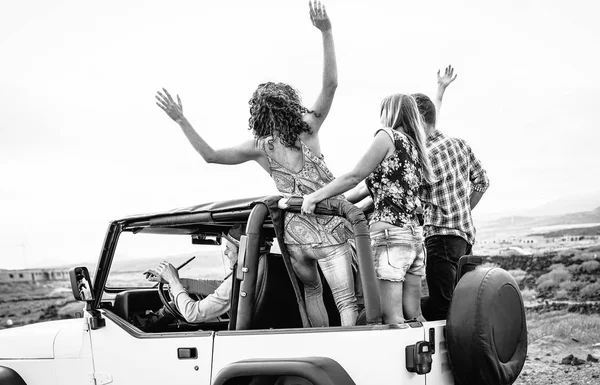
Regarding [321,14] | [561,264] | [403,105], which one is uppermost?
[321,14]

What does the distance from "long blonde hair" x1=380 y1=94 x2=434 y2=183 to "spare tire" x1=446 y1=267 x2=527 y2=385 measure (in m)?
0.74

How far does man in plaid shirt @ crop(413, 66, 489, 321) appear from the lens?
13.1ft

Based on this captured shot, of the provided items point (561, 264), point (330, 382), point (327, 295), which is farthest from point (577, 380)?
point (330, 382)

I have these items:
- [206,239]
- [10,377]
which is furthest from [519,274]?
[10,377]

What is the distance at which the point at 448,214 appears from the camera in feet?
13.4

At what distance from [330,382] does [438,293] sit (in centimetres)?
126

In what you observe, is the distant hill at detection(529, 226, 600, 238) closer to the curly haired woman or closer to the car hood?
the curly haired woman

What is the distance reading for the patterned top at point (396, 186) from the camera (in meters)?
3.47

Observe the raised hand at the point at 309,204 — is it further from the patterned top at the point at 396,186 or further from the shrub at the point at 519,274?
the shrub at the point at 519,274

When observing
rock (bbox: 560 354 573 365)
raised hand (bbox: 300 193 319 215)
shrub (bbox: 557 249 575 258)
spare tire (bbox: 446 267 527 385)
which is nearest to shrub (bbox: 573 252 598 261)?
shrub (bbox: 557 249 575 258)

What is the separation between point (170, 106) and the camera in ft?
12.4

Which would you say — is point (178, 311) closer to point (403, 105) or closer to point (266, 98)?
point (266, 98)

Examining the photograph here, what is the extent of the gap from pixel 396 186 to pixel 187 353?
1425 mm

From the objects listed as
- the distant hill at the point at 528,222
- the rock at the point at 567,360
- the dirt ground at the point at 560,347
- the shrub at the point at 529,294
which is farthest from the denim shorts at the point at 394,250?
the distant hill at the point at 528,222
